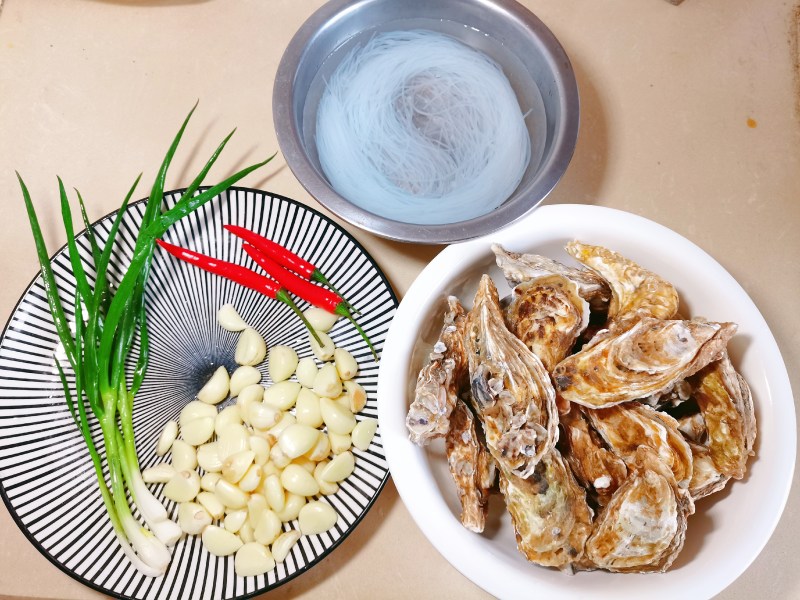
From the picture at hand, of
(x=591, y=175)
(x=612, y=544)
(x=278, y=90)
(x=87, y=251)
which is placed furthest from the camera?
(x=591, y=175)

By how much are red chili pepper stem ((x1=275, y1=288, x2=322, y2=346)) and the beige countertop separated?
0.20m

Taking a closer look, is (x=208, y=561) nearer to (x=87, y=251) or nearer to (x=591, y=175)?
(x=87, y=251)

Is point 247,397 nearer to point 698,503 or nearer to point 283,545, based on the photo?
point 283,545

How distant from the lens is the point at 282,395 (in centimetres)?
121

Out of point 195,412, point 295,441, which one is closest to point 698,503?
point 295,441

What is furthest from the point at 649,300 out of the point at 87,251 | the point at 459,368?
the point at 87,251

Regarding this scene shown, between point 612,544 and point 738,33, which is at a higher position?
point 738,33

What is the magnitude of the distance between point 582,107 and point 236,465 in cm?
101

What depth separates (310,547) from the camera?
3.70ft

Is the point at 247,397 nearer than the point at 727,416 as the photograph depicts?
No

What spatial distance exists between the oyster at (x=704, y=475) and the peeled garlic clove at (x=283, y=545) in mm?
642

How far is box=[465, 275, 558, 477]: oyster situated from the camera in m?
0.86

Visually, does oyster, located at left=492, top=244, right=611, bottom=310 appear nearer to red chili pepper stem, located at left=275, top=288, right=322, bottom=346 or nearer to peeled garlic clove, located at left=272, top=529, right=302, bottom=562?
red chili pepper stem, located at left=275, top=288, right=322, bottom=346

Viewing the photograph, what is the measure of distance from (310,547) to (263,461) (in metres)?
0.17
